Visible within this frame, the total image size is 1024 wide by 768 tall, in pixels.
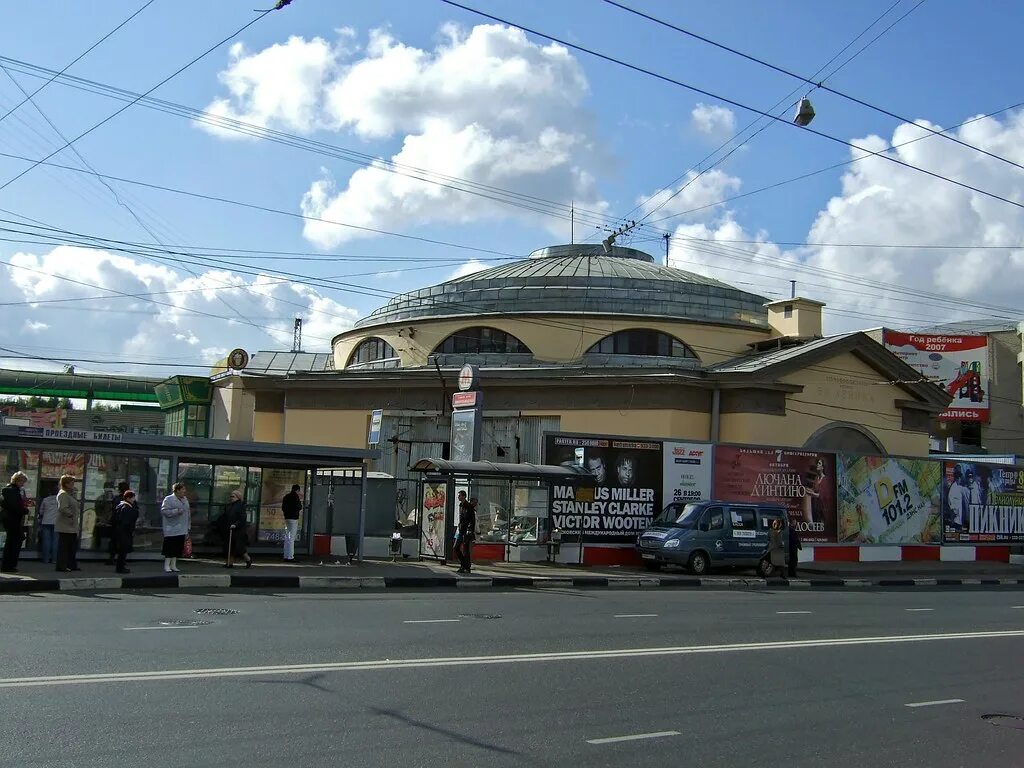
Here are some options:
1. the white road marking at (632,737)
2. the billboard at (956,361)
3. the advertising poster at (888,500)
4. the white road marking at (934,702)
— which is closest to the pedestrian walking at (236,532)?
the white road marking at (632,737)

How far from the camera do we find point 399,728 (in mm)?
7293

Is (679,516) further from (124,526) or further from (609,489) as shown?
(124,526)

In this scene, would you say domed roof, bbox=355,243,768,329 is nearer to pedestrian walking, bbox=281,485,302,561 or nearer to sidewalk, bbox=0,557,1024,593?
sidewalk, bbox=0,557,1024,593

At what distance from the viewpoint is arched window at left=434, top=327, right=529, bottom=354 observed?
129 ft

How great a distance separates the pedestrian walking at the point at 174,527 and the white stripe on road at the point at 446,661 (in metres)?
9.50

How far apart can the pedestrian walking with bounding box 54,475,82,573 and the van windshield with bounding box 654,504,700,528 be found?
14101 mm

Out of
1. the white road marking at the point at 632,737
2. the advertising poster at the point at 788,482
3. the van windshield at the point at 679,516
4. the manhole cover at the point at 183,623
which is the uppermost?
the advertising poster at the point at 788,482

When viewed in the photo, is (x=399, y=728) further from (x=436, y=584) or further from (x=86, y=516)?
(x=86, y=516)

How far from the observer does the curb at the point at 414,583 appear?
52.8 ft


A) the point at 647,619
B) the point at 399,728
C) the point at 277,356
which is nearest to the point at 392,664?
the point at 399,728

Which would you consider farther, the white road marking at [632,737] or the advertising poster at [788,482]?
the advertising poster at [788,482]

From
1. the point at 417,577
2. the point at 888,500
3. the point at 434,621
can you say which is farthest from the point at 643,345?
the point at 434,621

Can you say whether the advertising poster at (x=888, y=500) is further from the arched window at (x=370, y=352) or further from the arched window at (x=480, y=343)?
the arched window at (x=370, y=352)

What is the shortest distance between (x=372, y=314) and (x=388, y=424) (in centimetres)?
837
